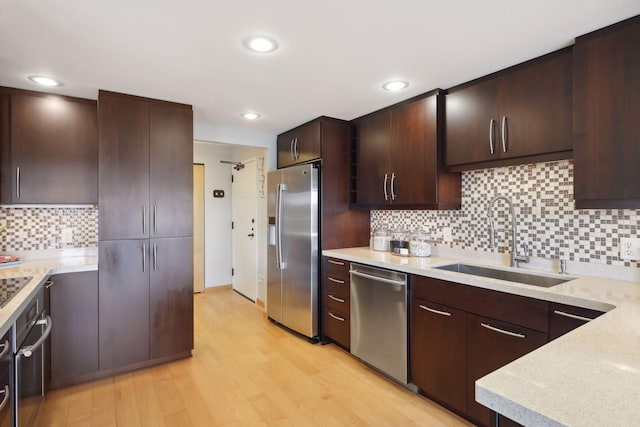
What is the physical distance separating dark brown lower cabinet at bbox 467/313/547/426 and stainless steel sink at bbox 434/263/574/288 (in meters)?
0.53

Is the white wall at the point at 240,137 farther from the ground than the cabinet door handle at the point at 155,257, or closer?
farther from the ground

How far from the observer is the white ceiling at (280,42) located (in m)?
1.51

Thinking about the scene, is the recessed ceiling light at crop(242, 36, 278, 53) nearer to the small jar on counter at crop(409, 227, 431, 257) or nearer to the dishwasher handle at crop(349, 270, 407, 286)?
the dishwasher handle at crop(349, 270, 407, 286)

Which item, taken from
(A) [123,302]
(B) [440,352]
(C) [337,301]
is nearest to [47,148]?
(A) [123,302]

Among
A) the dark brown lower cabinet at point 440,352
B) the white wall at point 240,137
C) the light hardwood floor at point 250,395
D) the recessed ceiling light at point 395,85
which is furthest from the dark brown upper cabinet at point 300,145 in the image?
the light hardwood floor at point 250,395

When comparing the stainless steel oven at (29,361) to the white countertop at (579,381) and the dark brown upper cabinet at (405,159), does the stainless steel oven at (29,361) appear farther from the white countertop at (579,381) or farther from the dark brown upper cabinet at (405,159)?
the dark brown upper cabinet at (405,159)

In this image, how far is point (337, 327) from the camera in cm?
306

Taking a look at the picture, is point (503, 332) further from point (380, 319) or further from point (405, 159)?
point (405, 159)

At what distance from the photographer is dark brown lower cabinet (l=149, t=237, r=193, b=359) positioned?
8.93ft

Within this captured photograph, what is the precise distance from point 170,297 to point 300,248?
4.06 ft

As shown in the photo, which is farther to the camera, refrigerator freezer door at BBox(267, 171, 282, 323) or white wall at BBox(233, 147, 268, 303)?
white wall at BBox(233, 147, 268, 303)

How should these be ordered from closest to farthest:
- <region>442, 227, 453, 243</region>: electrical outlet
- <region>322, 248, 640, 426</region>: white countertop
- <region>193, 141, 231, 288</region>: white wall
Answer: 1. <region>322, 248, 640, 426</region>: white countertop
2. <region>442, 227, 453, 243</region>: electrical outlet
3. <region>193, 141, 231, 288</region>: white wall

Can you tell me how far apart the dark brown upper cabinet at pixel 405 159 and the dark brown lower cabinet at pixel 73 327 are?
7.89 feet

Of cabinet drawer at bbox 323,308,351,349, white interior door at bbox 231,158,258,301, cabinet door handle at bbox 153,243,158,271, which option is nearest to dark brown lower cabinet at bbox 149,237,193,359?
cabinet door handle at bbox 153,243,158,271
